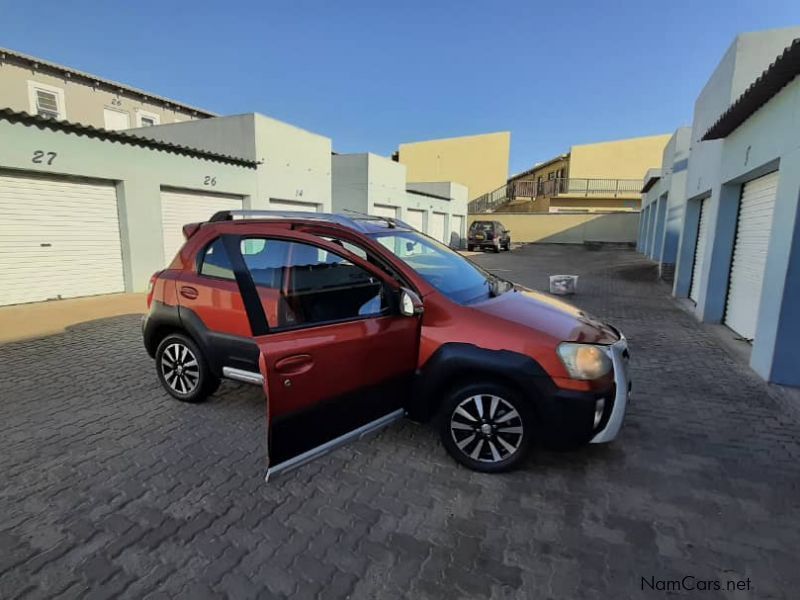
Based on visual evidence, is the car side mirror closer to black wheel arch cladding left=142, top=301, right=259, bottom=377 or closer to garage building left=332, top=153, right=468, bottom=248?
black wheel arch cladding left=142, top=301, right=259, bottom=377

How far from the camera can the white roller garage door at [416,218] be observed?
23.0 m

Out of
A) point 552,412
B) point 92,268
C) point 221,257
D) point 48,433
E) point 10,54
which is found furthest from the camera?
point 10,54

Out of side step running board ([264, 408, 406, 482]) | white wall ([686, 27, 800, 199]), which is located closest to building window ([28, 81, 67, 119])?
side step running board ([264, 408, 406, 482])

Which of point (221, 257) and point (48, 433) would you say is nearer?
point (48, 433)

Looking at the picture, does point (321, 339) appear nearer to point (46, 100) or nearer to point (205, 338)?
point (205, 338)

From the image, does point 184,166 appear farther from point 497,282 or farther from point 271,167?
point 497,282

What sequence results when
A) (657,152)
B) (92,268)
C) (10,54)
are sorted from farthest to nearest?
(657,152) < (10,54) < (92,268)

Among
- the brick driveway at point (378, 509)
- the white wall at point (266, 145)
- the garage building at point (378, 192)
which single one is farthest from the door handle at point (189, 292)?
the garage building at point (378, 192)

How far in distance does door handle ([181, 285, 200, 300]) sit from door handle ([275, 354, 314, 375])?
6.17 ft

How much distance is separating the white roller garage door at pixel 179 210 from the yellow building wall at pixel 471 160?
31899mm

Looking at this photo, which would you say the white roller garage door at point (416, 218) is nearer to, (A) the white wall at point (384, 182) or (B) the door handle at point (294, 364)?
(A) the white wall at point (384, 182)

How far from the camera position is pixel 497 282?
414cm

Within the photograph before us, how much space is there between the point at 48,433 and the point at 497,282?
4113 millimetres

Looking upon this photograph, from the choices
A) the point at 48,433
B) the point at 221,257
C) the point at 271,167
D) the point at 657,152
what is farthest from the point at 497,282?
the point at 657,152
